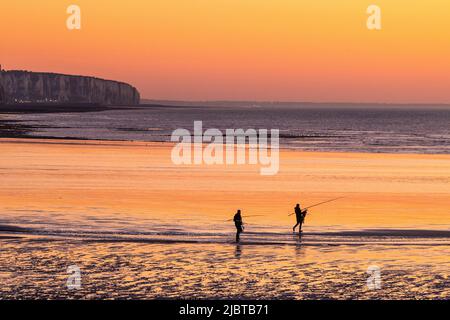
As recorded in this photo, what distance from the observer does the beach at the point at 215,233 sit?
22.4 metres

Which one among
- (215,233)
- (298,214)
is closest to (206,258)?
(215,233)

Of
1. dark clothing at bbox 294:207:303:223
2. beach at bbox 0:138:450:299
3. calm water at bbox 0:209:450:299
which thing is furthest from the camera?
dark clothing at bbox 294:207:303:223

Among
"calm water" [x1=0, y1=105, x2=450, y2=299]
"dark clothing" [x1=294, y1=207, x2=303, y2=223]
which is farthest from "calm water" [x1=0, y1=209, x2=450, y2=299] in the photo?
"dark clothing" [x1=294, y1=207, x2=303, y2=223]

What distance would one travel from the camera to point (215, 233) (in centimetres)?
3147

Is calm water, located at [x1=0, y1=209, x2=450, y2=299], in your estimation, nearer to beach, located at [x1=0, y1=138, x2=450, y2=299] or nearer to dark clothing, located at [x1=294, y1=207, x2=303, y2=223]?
beach, located at [x1=0, y1=138, x2=450, y2=299]

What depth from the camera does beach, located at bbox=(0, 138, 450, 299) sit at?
22422mm

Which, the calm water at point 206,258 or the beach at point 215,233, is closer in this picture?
the calm water at point 206,258

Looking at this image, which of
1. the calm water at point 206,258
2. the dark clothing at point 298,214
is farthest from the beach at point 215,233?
the dark clothing at point 298,214

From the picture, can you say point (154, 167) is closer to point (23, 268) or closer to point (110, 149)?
point (110, 149)

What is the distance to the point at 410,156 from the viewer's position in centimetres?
8125

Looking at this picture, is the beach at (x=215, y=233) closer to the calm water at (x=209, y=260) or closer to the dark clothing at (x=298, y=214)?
the calm water at (x=209, y=260)

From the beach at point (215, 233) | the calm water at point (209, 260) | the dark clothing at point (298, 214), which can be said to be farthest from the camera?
the dark clothing at point (298, 214)

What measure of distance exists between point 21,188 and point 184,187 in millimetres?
9336
